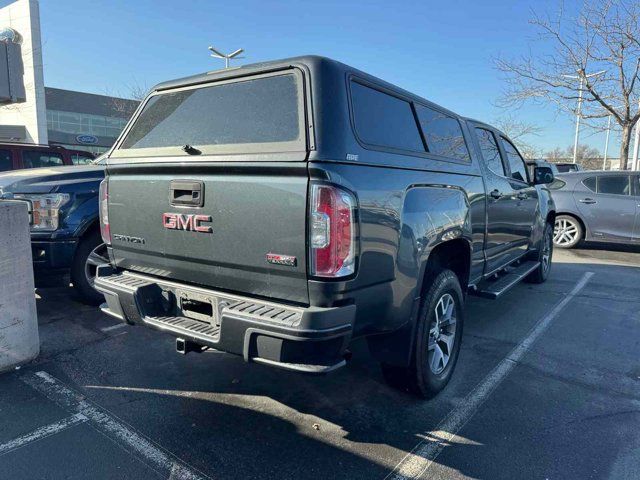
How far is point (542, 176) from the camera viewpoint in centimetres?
591

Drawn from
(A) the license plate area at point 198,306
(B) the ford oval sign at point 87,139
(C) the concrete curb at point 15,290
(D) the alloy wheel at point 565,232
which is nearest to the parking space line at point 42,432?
(A) the license plate area at point 198,306

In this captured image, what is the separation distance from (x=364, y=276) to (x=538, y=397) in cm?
189

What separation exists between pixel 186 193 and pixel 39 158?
6898 millimetres

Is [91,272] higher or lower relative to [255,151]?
lower

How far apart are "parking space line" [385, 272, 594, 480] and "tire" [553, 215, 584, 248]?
21.2 ft

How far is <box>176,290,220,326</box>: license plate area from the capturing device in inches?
106

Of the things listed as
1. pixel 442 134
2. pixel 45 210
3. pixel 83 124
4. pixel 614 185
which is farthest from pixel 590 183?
pixel 83 124

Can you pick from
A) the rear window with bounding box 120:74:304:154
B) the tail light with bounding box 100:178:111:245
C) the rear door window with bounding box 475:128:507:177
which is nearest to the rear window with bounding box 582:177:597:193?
the rear door window with bounding box 475:128:507:177

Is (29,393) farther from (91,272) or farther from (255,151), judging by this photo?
(255,151)

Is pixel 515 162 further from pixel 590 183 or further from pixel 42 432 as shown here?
pixel 590 183

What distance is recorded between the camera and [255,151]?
2.52 metres

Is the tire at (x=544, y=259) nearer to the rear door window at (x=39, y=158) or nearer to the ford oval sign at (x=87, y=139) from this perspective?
the rear door window at (x=39, y=158)

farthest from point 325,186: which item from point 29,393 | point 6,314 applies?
point 6,314

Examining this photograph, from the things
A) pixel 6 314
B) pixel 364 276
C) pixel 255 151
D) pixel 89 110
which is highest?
pixel 89 110
